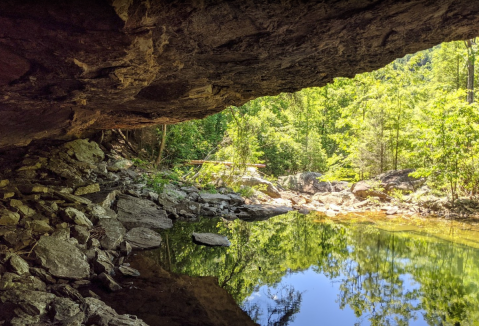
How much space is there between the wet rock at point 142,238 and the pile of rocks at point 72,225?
2cm

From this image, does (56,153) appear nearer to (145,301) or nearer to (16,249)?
(16,249)

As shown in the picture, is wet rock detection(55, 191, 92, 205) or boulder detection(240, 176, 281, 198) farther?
boulder detection(240, 176, 281, 198)

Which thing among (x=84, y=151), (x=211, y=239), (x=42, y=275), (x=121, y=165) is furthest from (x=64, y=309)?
(x=121, y=165)

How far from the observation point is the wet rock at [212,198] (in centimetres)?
1124

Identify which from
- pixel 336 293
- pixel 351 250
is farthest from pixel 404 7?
pixel 351 250

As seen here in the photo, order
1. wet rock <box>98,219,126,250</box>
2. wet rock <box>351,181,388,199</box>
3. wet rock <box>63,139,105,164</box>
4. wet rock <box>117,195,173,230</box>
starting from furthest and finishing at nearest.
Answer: wet rock <box>351,181,388,199</box> < wet rock <box>63,139,105,164</box> < wet rock <box>117,195,173,230</box> < wet rock <box>98,219,126,250</box>

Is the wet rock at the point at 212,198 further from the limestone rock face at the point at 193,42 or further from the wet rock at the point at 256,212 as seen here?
the limestone rock face at the point at 193,42

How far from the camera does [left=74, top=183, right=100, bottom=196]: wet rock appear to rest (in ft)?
24.8

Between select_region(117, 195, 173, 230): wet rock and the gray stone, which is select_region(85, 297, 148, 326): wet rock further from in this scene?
select_region(117, 195, 173, 230): wet rock

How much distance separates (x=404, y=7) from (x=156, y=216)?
7.15 metres

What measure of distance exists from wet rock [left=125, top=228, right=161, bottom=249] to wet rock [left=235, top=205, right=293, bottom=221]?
3.82 meters

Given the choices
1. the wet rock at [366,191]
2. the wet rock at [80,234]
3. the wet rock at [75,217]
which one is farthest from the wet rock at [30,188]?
the wet rock at [366,191]

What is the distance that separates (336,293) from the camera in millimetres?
5082

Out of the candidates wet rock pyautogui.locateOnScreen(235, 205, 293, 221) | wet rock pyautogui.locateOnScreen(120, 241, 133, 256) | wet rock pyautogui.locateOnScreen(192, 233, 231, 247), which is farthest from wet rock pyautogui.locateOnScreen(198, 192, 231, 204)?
wet rock pyautogui.locateOnScreen(120, 241, 133, 256)
